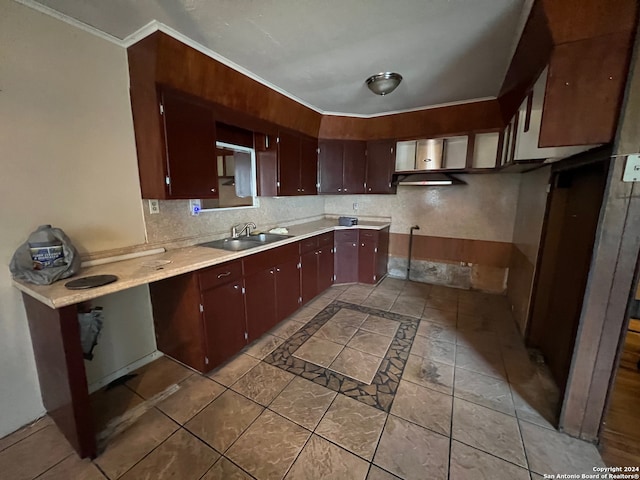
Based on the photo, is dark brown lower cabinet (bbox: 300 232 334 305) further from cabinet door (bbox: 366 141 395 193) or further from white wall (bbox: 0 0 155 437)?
white wall (bbox: 0 0 155 437)

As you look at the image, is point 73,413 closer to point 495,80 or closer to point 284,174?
point 284,174

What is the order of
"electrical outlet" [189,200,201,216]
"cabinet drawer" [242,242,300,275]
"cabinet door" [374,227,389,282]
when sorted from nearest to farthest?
1. "cabinet drawer" [242,242,300,275]
2. "electrical outlet" [189,200,201,216]
3. "cabinet door" [374,227,389,282]

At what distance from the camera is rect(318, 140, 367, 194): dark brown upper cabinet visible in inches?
152

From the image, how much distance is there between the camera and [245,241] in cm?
280

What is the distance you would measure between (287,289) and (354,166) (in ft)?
7.13

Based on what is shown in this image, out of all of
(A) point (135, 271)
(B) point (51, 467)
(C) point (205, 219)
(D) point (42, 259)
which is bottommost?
(B) point (51, 467)

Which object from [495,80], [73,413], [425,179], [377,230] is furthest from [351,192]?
[73,413]

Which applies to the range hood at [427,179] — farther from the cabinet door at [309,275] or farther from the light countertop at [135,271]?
the light countertop at [135,271]

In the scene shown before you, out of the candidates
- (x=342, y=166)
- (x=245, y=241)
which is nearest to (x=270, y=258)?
(x=245, y=241)

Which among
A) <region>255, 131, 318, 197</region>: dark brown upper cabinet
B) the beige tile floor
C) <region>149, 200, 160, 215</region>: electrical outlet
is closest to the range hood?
<region>255, 131, 318, 197</region>: dark brown upper cabinet

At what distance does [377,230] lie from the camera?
152 inches

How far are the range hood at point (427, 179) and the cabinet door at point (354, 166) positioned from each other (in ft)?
1.69

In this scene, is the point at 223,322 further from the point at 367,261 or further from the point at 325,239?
the point at 367,261

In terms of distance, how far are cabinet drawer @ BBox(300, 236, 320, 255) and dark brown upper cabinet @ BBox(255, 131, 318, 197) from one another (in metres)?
0.65
